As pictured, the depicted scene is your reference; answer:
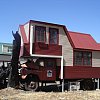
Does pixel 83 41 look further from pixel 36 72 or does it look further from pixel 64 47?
pixel 36 72

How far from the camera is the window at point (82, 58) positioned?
2759 centimetres

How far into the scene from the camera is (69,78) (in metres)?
26.8

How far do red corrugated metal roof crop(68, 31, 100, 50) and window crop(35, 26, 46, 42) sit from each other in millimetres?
4008

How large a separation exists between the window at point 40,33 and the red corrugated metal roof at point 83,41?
4008 millimetres

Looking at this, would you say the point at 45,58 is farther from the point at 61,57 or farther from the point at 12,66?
the point at 12,66

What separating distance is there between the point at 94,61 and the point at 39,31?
24.4 feet

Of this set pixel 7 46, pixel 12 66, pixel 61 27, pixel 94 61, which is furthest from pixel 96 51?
pixel 7 46

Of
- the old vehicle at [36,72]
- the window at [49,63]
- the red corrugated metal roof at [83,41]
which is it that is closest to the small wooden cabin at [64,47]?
the red corrugated metal roof at [83,41]

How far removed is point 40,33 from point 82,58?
5.49 m

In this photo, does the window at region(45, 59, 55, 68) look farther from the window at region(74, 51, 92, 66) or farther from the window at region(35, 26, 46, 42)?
the window at region(74, 51, 92, 66)

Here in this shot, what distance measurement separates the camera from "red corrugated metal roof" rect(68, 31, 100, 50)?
28484 mm

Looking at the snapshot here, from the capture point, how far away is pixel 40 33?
2486cm

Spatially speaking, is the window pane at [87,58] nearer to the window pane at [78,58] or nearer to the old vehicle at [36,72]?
the window pane at [78,58]

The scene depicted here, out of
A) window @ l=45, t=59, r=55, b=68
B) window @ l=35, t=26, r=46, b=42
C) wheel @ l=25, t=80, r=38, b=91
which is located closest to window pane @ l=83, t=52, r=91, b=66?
window @ l=45, t=59, r=55, b=68
